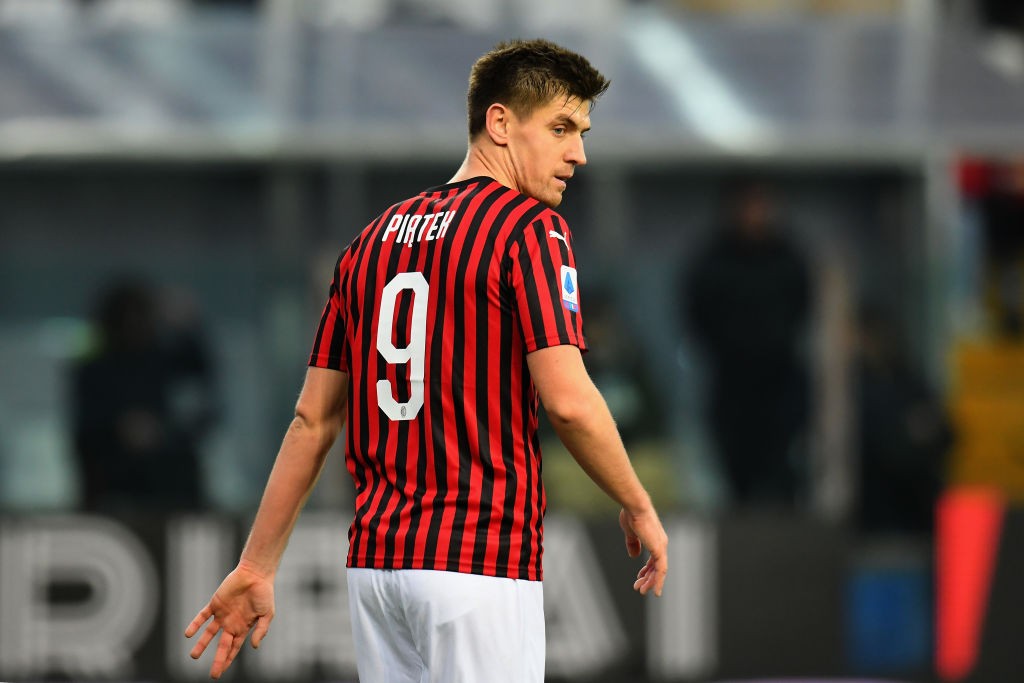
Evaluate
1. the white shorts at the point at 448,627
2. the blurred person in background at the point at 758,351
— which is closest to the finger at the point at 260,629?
the white shorts at the point at 448,627

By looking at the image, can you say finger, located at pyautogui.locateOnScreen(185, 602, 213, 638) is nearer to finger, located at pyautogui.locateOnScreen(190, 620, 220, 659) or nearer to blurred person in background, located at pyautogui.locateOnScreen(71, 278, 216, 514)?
finger, located at pyautogui.locateOnScreen(190, 620, 220, 659)

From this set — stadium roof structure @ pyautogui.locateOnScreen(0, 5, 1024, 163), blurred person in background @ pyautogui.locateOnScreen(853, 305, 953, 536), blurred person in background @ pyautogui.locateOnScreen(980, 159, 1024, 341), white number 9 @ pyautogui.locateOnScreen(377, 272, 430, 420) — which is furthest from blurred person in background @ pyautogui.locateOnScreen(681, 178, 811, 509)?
white number 9 @ pyautogui.locateOnScreen(377, 272, 430, 420)

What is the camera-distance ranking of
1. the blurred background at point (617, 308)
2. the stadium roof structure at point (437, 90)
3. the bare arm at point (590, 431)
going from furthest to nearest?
the stadium roof structure at point (437, 90) → the blurred background at point (617, 308) → the bare arm at point (590, 431)

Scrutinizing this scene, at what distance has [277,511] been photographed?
3.37 meters

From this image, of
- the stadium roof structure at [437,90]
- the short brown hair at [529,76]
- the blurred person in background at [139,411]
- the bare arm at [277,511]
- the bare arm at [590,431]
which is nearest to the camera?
the bare arm at [590,431]

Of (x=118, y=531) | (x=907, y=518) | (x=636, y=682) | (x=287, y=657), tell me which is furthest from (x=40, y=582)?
(x=907, y=518)

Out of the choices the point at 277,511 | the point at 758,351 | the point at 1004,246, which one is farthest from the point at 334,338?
the point at 1004,246

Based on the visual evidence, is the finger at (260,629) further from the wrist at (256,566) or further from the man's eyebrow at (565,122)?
the man's eyebrow at (565,122)

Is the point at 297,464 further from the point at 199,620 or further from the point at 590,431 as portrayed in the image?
the point at 590,431

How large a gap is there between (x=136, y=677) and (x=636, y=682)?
7.24 ft

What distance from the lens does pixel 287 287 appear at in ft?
29.6

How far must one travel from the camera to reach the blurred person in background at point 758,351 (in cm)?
845

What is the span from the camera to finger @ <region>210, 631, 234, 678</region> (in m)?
3.35

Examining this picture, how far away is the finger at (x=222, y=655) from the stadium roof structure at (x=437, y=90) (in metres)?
5.76
